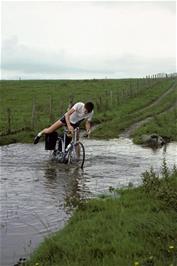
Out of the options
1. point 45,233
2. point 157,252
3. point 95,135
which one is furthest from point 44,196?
point 95,135

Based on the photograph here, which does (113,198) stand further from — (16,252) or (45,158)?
(45,158)

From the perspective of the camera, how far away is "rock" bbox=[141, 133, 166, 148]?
2058 cm

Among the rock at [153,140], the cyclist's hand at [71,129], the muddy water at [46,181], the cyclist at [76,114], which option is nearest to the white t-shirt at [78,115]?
the cyclist at [76,114]

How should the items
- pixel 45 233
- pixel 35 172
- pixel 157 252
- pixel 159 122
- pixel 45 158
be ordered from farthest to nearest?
pixel 159 122 → pixel 45 158 → pixel 35 172 → pixel 45 233 → pixel 157 252

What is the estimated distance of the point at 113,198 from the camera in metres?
9.98

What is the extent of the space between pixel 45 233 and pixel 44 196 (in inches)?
100

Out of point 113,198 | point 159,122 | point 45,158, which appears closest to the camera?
point 113,198

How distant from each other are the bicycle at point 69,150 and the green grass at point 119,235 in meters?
5.44

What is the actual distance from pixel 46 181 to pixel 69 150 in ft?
8.93

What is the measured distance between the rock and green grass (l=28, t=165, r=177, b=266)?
10.9 meters

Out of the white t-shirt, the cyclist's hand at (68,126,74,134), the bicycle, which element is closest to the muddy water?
the bicycle

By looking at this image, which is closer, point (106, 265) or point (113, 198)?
point (106, 265)

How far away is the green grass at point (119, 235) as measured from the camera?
6574 millimetres

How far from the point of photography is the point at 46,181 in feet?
40.7
